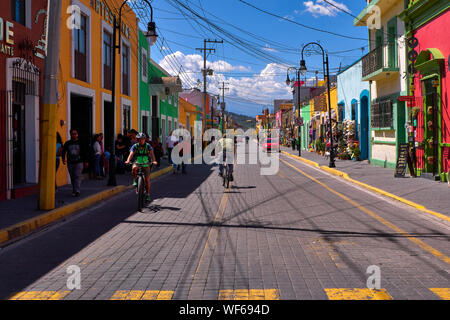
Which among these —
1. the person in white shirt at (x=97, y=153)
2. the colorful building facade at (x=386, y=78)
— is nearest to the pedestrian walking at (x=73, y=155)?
the person in white shirt at (x=97, y=153)

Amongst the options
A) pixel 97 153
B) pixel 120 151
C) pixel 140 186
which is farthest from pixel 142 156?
pixel 120 151

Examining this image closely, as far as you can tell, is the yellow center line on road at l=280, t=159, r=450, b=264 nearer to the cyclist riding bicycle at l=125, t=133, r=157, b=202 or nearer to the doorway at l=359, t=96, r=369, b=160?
the cyclist riding bicycle at l=125, t=133, r=157, b=202

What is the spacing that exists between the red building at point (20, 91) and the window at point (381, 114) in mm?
14642

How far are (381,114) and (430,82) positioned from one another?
617 centimetres

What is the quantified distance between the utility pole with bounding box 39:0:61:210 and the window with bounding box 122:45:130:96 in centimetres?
1292

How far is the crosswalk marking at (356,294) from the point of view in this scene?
438 centimetres

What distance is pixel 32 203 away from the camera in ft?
35.2

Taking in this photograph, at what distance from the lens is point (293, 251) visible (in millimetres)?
6297

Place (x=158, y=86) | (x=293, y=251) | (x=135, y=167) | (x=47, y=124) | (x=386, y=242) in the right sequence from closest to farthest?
1. (x=293, y=251)
2. (x=386, y=242)
3. (x=47, y=124)
4. (x=135, y=167)
5. (x=158, y=86)

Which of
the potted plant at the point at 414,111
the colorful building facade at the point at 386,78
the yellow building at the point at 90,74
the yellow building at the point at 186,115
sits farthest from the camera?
the yellow building at the point at 186,115

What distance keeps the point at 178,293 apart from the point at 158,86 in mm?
25486

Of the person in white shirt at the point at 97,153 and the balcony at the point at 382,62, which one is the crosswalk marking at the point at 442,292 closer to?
the person in white shirt at the point at 97,153
